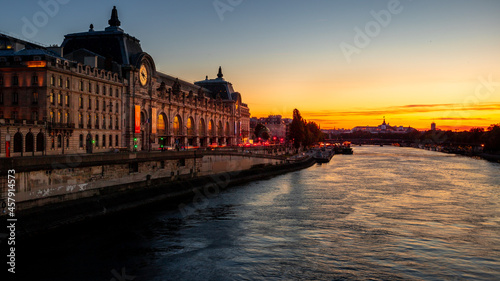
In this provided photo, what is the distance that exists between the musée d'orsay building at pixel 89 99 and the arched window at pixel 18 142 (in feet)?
0.31

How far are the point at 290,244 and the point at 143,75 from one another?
48.3m

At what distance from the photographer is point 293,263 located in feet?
80.9

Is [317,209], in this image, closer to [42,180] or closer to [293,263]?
[293,263]

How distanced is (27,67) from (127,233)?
2655 centimetres

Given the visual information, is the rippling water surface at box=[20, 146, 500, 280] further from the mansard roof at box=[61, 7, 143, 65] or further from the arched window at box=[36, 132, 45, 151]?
the mansard roof at box=[61, 7, 143, 65]

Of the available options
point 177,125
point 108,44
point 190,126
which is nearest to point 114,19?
point 108,44

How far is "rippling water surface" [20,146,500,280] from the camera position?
2323 centimetres

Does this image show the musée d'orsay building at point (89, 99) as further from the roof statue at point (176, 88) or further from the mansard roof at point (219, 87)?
the mansard roof at point (219, 87)

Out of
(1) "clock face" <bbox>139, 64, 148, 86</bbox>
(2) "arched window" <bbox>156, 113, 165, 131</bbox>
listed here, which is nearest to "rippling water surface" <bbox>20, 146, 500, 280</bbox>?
(1) "clock face" <bbox>139, 64, 148, 86</bbox>

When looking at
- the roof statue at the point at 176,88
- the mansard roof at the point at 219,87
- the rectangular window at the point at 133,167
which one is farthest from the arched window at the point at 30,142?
the mansard roof at the point at 219,87

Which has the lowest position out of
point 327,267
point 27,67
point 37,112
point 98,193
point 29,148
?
point 327,267

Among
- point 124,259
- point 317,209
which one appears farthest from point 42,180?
point 317,209

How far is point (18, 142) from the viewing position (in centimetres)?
4175

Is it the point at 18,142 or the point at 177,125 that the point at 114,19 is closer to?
the point at 177,125
